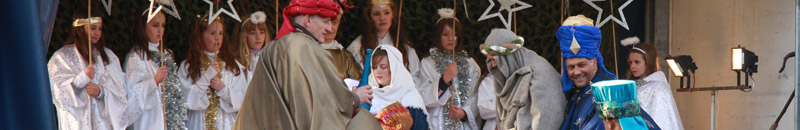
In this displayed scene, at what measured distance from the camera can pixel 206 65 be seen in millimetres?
8008

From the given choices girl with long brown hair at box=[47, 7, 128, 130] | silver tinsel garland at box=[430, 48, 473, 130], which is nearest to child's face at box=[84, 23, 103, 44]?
girl with long brown hair at box=[47, 7, 128, 130]

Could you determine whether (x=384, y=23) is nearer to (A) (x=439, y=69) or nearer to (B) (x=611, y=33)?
(A) (x=439, y=69)

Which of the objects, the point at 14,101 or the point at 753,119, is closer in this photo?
the point at 14,101

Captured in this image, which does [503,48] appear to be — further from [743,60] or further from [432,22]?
[432,22]

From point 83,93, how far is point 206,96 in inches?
38.9

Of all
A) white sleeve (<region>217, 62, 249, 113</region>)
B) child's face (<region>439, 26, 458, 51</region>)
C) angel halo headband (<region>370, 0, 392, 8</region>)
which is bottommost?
white sleeve (<region>217, 62, 249, 113</region>)

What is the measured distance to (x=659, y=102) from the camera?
23.6 ft

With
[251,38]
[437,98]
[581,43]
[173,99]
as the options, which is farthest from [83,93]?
[581,43]

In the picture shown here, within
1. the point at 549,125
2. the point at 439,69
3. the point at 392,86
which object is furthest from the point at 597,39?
the point at 439,69

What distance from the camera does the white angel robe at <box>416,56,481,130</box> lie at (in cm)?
838

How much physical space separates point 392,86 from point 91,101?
209 cm

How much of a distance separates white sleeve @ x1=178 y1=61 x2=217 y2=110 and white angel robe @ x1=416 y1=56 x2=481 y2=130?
1.66m

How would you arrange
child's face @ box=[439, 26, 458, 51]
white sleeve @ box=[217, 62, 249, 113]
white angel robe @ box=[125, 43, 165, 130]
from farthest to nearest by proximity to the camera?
1. child's face @ box=[439, 26, 458, 51]
2. white sleeve @ box=[217, 62, 249, 113]
3. white angel robe @ box=[125, 43, 165, 130]

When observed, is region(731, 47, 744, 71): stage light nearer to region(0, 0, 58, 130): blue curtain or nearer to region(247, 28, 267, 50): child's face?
region(247, 28, 267, 50): child's face
